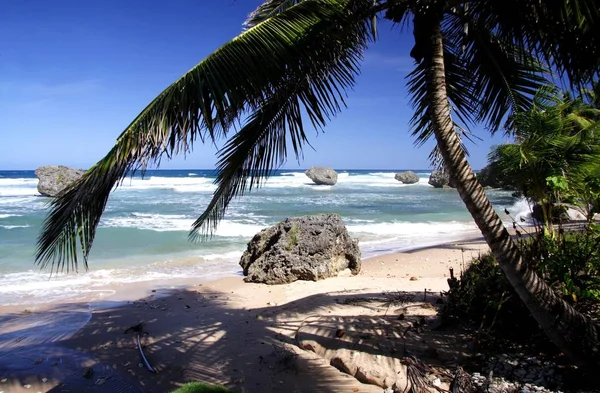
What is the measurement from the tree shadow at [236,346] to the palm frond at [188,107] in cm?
188

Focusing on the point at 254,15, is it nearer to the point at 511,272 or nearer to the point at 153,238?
the point at 511,272

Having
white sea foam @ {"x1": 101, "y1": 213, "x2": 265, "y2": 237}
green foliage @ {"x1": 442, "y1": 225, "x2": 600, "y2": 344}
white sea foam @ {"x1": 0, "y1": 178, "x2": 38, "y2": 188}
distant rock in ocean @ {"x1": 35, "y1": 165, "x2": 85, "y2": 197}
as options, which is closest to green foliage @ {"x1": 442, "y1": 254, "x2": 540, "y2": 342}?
green foliage @ {"x1": 442, "y1": 225, "x2": 600, "y2": 344}

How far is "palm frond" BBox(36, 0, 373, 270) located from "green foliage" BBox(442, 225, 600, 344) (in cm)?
267

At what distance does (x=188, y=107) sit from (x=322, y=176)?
4562 cm

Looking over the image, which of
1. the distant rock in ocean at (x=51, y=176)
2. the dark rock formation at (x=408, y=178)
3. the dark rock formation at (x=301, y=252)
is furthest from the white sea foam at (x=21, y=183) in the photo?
the dark rock formation at (x=301, y=252)

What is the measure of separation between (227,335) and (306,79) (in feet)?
10.4

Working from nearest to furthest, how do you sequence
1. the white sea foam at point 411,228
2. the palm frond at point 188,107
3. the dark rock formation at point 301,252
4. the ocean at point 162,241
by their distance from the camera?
the palm frond at point 188,107, the dark rock formation at point 301,252, the ocean at point 162,241, the white sea foam at point 411,228

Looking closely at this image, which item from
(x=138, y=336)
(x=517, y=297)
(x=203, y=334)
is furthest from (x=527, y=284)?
(x=138, y=336)

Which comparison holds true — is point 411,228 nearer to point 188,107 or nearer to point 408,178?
point 188,107

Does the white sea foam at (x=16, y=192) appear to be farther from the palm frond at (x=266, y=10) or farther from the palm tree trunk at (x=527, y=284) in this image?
the palm tree trunk at (x=527, y=284)

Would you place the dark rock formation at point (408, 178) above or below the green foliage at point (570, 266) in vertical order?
above

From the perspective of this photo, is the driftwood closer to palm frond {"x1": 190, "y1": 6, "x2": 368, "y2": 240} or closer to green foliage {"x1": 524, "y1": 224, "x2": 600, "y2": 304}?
palm frond {"x1": 190, "y1": 6, "x2": 368, "y2": 240}

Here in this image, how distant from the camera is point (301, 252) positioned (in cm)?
841

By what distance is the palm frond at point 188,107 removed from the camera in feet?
9.82
